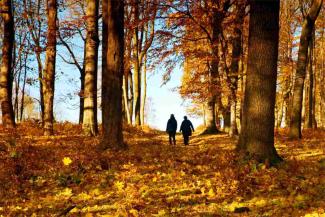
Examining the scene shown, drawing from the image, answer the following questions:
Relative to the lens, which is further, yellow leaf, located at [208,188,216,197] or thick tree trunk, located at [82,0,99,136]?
thick tree trunk, located at [82,0,99,136]

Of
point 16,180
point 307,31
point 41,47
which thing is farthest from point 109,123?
point 307,31

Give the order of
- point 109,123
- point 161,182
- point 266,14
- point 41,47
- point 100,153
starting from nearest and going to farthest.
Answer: point 161,182 → point 266,14 → point 100,153 → point 109,123 → point 41,47

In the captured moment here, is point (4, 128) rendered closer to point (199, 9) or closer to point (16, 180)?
point (16, 180)

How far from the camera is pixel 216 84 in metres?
17.2

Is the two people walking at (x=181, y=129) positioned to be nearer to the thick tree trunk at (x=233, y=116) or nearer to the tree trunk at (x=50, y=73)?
the thick tree trunk at (x=233, y=116)

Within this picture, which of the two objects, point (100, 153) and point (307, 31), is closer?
point (100, 153)

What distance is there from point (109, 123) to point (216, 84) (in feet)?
26.8

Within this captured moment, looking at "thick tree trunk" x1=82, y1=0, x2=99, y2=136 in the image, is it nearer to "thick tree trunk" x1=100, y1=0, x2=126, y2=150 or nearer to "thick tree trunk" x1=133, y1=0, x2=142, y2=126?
"thick tree trunk" x1=100, y1=0, x2=126, y2=150

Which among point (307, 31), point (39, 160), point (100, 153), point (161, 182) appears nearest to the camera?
point (161, 182)

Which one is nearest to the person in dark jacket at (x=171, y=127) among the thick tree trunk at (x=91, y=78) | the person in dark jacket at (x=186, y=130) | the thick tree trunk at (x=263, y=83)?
the person in dark jacket at (x=186, y=130)

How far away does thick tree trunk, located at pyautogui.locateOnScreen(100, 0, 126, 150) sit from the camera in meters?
10.6

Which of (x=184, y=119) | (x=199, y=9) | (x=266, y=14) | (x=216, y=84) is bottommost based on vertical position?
(x=184, y=119)

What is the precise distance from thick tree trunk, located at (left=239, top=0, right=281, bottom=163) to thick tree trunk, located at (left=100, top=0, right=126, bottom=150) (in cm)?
424

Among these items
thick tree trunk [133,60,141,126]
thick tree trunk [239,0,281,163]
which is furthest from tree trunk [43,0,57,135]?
thick tree trunk [133,60,141,126]
